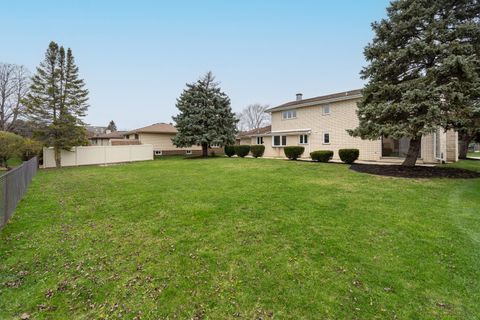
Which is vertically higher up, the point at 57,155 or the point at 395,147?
the point at 395,147

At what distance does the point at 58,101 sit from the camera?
18.2 m

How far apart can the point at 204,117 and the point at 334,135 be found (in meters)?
12.5

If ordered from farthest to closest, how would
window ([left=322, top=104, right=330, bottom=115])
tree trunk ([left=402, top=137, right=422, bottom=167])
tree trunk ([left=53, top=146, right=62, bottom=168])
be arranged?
window ([left=322, top=104, right=330, bottom=115]), tree trunk ([left=53, top=146, right=62, bottom=168]), tree trunk ([left=402, top=137, right=422, bottom=167])

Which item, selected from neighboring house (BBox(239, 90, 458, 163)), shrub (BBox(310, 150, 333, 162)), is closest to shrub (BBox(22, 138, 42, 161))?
neighboring house (BBox(239, 90, 458, 163))

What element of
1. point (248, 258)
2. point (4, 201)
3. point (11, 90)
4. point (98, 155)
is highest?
point (11, 90)

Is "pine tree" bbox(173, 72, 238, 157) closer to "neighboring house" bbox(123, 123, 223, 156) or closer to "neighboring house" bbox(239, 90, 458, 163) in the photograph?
"neighboring house" bbox(239, 90, 458, 163)

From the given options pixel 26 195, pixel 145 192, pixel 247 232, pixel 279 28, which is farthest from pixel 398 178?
pixel 26 195

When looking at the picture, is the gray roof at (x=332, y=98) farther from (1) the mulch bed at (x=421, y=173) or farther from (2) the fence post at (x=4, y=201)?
(2) the fence post at (x=4, y=201)

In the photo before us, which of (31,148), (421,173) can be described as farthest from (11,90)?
(421,173)

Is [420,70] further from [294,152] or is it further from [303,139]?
[303,139]

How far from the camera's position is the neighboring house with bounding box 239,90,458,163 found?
16422 millimetres

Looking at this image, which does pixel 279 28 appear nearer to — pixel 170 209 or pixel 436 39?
pixel 436 39

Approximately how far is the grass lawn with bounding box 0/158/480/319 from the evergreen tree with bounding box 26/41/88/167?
1415 cm

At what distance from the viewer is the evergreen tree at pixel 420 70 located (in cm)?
932
